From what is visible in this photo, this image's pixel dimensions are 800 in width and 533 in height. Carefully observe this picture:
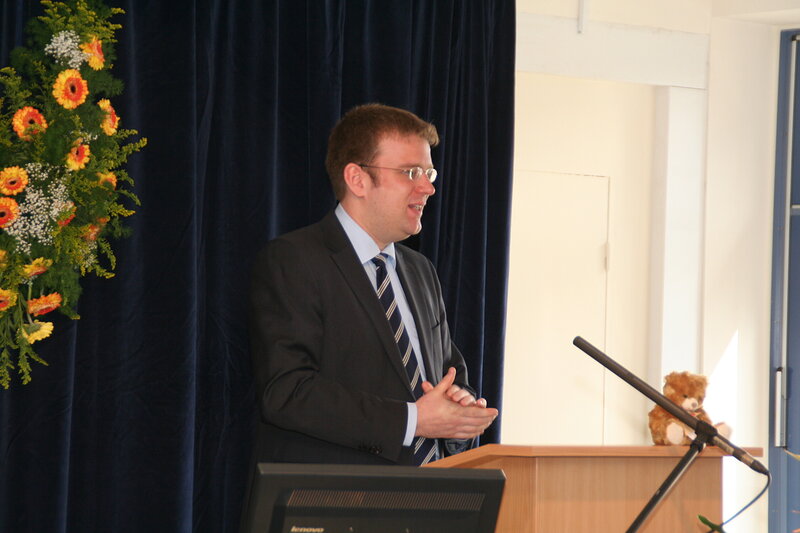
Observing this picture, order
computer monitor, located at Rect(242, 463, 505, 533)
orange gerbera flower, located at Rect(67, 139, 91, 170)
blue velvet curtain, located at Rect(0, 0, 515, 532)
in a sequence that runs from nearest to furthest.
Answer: computer monitor, located at Rect(242, 463, 505, 533) → orange gerbera flower, located at Rect(67, 139, 91, 170) → blue velvet curtain, located at Rect(0, 0, 515, 532)

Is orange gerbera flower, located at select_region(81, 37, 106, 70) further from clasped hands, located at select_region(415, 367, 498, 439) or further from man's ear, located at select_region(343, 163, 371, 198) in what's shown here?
clasped hands, located at select_region(415, 367, 498, 439)

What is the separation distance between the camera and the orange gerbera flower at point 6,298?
2.43 m

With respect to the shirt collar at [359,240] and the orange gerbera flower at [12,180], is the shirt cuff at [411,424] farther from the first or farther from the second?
the orange gerbera flower at [12,180]

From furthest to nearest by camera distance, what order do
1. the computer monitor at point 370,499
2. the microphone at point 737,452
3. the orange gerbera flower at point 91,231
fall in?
the orange gerbera flower at point 91,231 → the microphone at point 737,452 → the computer monitor at point 370,499

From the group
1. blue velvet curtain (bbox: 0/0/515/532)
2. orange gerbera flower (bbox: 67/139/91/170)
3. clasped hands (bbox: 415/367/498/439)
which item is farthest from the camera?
blue velvet curtain (bbox: 0/0/515/532)

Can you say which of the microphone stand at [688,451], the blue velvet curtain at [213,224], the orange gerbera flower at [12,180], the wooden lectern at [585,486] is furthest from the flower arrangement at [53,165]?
the microphone stand at [688,451]

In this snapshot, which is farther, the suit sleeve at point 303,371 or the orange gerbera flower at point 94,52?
the orange gerbera flower at point 94,52

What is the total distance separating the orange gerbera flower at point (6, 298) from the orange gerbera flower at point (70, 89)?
526 millimetres

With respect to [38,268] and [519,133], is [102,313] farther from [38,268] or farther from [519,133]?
[519,133]

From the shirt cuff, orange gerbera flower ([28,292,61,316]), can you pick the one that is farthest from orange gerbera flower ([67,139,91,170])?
the shirt cuff

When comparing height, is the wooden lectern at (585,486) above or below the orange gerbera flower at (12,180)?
below

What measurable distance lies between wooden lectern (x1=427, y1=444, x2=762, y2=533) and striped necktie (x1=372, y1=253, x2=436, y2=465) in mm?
346

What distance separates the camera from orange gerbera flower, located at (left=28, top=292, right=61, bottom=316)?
2527 mm

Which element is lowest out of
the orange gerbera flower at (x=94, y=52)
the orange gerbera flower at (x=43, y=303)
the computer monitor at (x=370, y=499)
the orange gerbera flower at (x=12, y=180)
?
the computer monitor at (x=370, y=499)
